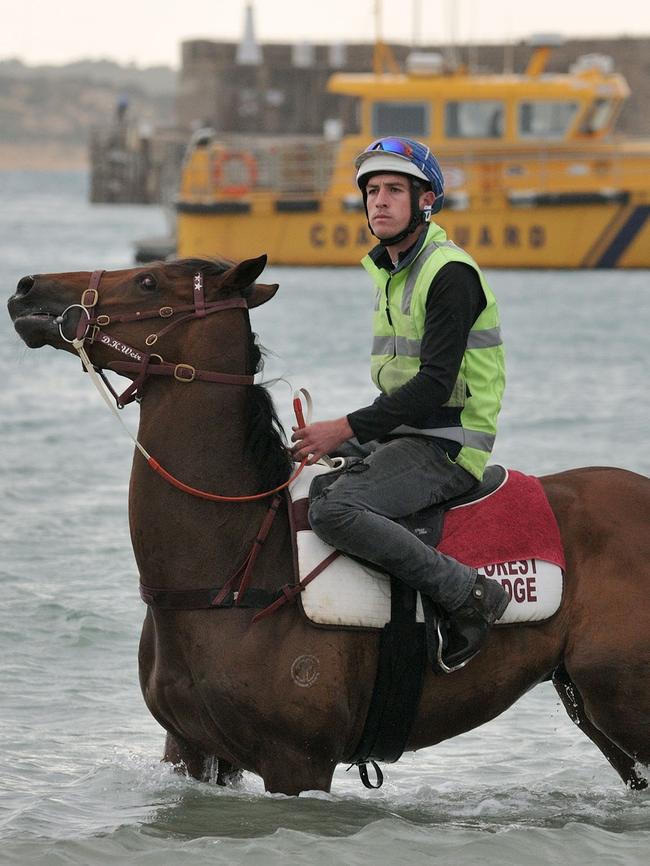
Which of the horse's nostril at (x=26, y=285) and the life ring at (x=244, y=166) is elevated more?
the horse's nostril at (x=26, y=285)

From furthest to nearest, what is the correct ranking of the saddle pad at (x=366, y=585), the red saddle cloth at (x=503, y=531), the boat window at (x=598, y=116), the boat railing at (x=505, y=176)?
the boat window at (x=598, y=116), the boat railing at (x=505, y=176), the red saddle cloth at (x=503, y=531), the saddle pad at (x=366, y=585)

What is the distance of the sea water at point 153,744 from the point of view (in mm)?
5027

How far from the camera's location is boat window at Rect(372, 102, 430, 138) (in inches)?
1093

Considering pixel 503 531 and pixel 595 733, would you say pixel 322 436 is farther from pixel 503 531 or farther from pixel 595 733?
pixel 595 733

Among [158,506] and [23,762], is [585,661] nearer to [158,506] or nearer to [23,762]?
[158,506]

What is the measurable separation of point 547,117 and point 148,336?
939 inches

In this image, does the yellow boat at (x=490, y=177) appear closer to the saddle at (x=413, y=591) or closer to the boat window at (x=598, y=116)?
the boat window at (x=598, y=116)

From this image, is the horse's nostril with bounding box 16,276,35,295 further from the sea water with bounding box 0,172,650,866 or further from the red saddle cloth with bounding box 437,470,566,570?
the red saddle cloth with bounding box 437,470,566,570

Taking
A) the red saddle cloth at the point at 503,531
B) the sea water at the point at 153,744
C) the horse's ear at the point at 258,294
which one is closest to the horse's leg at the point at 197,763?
the sea water at the point at 153,744

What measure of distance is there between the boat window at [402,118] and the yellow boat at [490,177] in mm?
17

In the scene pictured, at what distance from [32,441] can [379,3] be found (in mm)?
19200

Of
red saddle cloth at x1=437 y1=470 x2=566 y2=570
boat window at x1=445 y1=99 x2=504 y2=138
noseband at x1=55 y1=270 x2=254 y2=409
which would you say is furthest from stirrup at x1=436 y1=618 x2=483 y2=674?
boat window at x1=445 y1=99 x2=504 y2=138

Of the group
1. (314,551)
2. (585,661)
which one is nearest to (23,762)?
(314,551)

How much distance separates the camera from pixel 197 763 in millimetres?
5137
